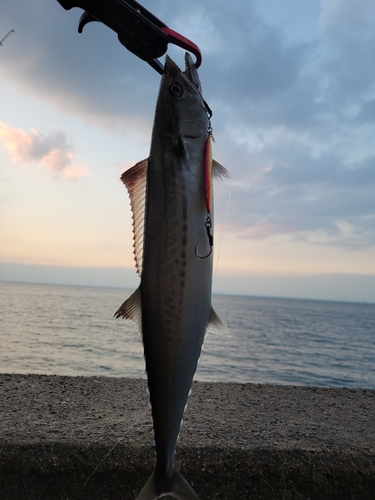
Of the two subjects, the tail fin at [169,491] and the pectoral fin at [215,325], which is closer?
the pectoral fin at [215,325]

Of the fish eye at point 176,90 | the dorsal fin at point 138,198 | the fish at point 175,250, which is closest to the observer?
the fish at point 175,250

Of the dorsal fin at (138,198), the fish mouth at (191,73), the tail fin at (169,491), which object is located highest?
the fish mouth at (191,73)

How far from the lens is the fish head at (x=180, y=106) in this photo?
232 centimetres

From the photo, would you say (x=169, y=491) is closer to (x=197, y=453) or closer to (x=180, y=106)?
(x=197, y=453)

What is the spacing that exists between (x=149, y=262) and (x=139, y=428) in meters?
3.43

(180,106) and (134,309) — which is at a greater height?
(180,106)

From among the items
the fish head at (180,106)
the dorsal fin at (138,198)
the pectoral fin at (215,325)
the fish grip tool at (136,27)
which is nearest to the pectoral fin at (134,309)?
the dorsal fin at (138,198)

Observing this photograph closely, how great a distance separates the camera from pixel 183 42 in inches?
104

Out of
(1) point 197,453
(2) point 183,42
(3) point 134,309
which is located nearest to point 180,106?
(2) point 183,42

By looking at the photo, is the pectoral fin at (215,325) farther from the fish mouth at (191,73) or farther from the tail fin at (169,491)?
the fish mouth at (191,73)

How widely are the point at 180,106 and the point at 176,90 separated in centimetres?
11

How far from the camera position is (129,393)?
21.3 feet

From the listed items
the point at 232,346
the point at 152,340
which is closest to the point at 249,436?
the point at 152,340

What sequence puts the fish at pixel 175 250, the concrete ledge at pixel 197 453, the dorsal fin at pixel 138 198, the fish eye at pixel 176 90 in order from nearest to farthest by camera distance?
the fish at pixel 175 250
the fish eye at pixel 176 90
the dorsal fin at pixel 138 198
the concrete ledge at pixel 197 453
